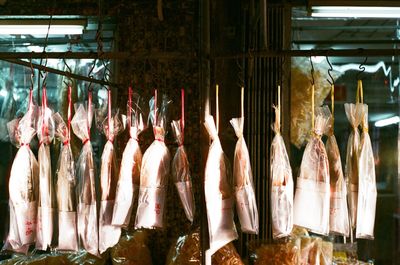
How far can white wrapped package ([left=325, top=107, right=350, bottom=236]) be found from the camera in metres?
1.98

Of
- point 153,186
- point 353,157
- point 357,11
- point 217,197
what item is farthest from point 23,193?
point 357,11

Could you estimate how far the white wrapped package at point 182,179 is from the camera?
2.00 meters

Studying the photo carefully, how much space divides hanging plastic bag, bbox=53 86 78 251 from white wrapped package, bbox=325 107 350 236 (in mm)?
1191

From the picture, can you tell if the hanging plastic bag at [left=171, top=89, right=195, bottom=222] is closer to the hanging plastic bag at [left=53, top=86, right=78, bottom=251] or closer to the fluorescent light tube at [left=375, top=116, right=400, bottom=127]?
the hanging plastic bag at [left=53, top=86, right=78, bottom=251]

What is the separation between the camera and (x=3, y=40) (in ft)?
10.9

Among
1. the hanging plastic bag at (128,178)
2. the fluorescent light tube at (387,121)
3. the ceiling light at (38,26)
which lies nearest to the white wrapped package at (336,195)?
the hanging plastic bag at (128,178)

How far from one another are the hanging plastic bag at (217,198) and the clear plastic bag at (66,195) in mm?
633

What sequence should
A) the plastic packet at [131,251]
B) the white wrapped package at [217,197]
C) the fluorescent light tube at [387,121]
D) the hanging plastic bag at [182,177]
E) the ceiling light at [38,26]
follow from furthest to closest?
the fluorescent light tube at [387,121], the ceiling light at [38,26], the plastic packet at [131,251], the hanging plastic bag at [182,177], the white wrapped package at [217,197]

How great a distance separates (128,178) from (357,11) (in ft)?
6.05

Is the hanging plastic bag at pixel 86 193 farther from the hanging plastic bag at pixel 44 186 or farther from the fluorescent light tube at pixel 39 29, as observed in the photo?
the fluorescent light tube at pixel 39 29

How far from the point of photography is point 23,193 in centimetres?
196

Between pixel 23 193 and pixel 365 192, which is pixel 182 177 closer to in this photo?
pixel 23 193

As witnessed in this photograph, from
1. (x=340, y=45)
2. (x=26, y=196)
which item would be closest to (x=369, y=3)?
(x=340, y=45)

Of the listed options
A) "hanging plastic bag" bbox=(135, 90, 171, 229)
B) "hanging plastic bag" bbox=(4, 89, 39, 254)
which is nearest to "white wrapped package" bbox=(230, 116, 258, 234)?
"hanging plastic bag" bbox=(135, 90, 171, 229)
